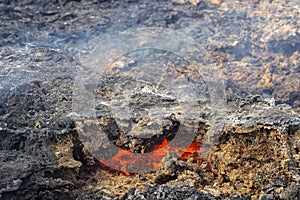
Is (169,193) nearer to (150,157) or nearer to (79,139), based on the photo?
(150,157)

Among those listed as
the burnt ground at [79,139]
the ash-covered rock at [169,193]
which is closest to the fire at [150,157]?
the burnt ground at [79,139]

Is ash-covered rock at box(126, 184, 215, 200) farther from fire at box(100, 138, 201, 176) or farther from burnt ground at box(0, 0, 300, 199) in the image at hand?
fire at box(100, 138, 201, 176)

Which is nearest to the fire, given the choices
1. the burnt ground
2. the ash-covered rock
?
the burnt ground

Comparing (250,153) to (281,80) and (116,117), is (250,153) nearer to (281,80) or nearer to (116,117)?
(116,117)

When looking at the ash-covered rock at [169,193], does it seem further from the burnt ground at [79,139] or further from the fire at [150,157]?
the fire at [150,157]

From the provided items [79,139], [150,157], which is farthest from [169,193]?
[79,139]

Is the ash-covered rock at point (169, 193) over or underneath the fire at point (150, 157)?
over

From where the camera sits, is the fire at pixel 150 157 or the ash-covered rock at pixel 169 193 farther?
the fire at pixel 150 157
